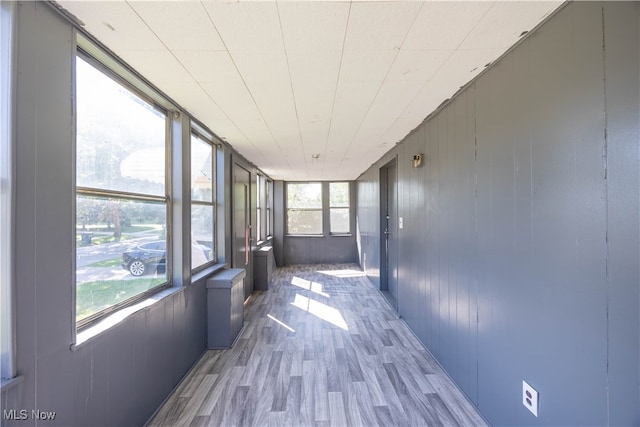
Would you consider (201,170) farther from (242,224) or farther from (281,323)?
(281,323)

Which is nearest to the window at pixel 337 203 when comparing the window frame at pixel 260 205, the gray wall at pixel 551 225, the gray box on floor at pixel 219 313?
the window frame at pixel 260 205

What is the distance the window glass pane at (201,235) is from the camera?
8.98 ft

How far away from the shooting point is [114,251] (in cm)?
163

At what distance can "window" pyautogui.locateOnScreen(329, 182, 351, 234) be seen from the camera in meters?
7.65

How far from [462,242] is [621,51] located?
4.40 ft

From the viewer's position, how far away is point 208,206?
3.20 m

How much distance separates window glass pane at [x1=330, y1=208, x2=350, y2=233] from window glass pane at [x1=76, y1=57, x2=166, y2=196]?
5.73 m

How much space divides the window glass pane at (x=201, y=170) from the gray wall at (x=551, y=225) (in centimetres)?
247

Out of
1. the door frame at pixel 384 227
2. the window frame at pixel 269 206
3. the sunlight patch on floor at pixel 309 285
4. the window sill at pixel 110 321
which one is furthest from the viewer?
the window frame at pixel 269 206

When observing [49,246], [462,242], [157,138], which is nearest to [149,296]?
[49,246]

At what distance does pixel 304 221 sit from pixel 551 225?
6.62 metres

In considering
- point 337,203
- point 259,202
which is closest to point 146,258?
point 259,202

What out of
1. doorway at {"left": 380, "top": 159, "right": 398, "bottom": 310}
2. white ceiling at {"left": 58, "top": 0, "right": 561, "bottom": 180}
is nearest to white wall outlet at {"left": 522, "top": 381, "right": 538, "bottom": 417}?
white ceiling at {"left": 58, "top": 0, "right": 561, "bottom": 180}

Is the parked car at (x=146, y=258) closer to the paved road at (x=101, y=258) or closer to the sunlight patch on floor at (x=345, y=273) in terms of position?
the paved road at (x=101, y=258)
